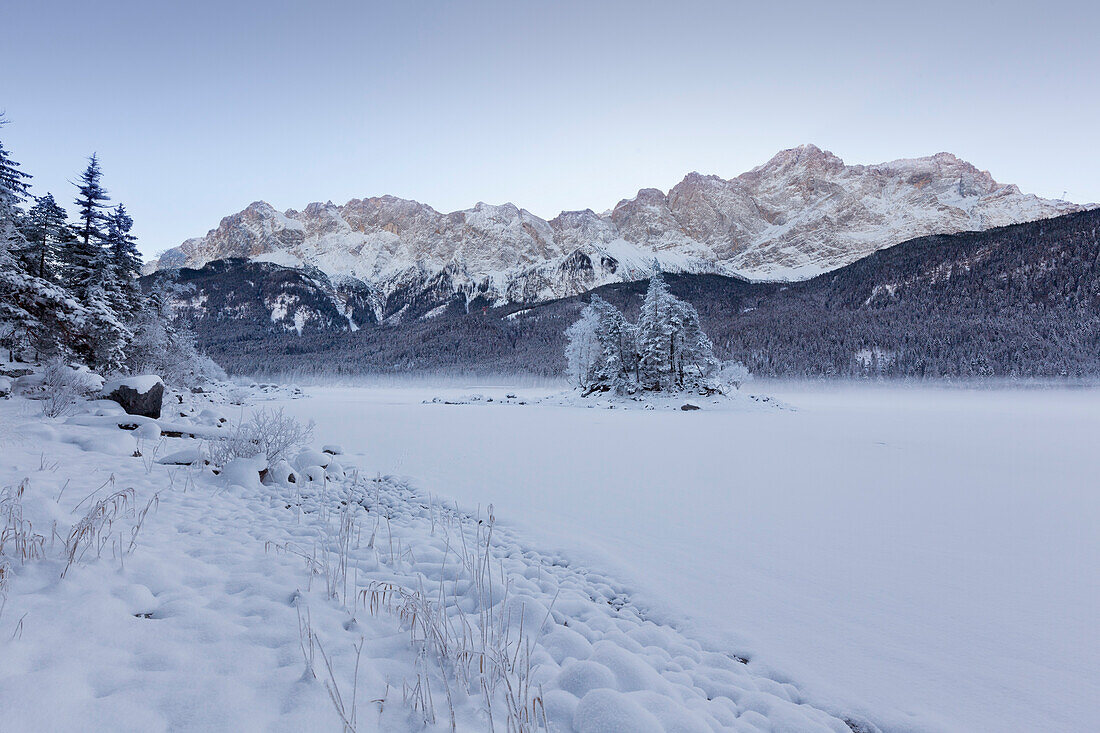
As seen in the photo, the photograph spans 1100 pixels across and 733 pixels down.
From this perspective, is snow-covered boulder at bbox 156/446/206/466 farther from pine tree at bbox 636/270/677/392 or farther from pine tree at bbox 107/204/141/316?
pine tree at bbox 636/270/677/392

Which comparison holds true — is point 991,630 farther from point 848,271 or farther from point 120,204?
point 848,271

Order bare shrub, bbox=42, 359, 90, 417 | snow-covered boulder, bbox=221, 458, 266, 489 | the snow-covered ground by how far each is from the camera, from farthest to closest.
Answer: bare shrub, bbox=42, 359, 90, 417
snow-covered boulder, bbox=221, 458, 266, 489
the snow-covered ground

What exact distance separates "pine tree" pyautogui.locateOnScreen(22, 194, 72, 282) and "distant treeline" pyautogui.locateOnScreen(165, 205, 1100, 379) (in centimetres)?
7030

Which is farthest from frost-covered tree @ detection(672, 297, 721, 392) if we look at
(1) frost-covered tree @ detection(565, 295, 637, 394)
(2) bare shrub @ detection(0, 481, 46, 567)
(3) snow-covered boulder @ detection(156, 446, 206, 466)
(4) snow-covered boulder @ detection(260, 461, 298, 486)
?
(2) bare shrub @ detection(0, 481, 46, 567)

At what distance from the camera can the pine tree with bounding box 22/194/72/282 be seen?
20.9m

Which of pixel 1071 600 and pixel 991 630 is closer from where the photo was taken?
pixel 991 630

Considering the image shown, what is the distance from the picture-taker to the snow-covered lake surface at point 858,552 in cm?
349

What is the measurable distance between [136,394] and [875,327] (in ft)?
351

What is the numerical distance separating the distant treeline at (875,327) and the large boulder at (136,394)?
243 ft

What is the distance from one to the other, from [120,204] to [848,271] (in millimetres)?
160286

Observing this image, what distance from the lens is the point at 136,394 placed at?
1403 centimetres

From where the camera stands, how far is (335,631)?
10.9 ft

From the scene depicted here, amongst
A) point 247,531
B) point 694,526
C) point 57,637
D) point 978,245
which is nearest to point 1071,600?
point 694,526

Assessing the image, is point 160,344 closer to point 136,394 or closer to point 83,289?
point 83,289
